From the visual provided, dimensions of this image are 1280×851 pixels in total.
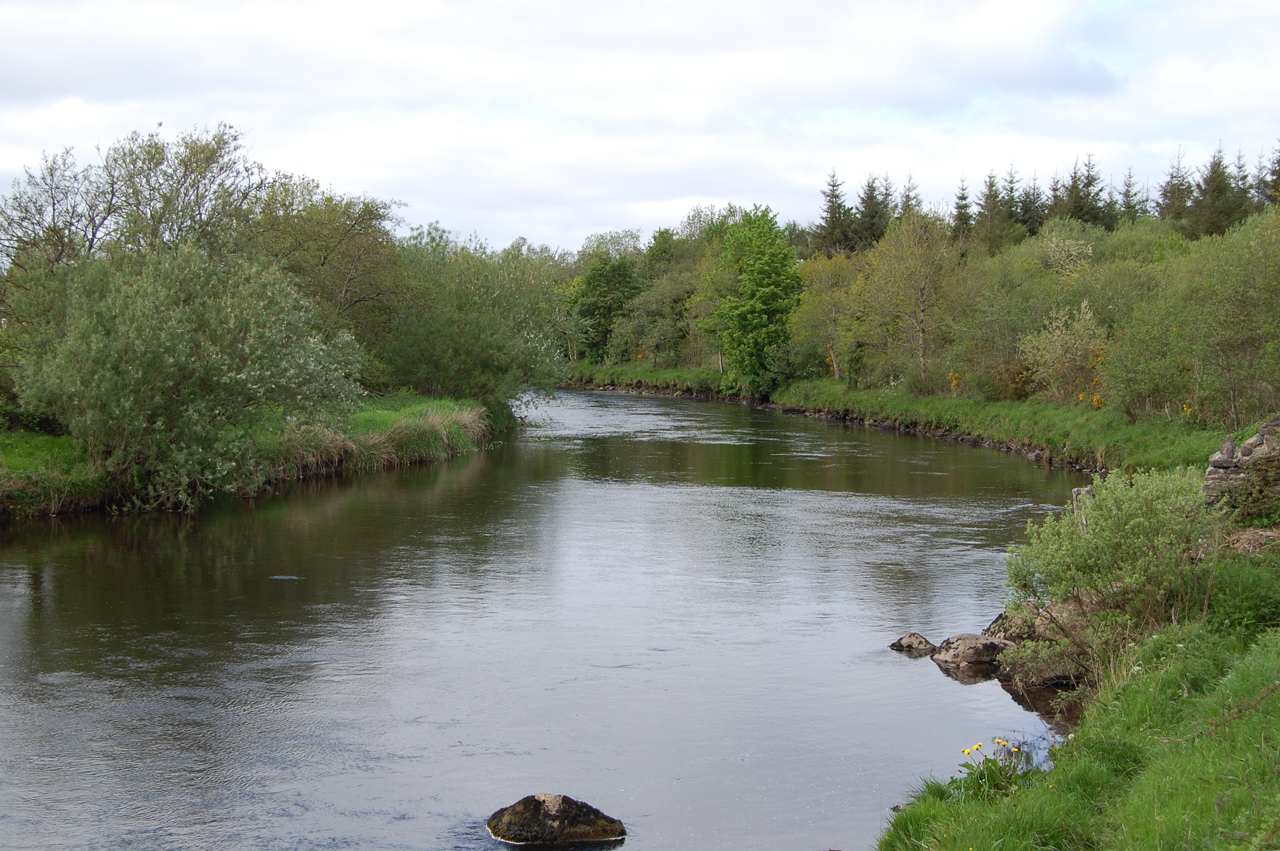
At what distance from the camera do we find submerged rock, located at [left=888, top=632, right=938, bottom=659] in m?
14.5

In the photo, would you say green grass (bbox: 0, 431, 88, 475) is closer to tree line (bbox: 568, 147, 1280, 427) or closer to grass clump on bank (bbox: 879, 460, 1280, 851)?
grass clump on bank (bbox: 879, 460, 1280, 851)

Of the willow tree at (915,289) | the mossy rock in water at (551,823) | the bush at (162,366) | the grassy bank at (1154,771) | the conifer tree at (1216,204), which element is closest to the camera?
the grassy bank at (1154,771)

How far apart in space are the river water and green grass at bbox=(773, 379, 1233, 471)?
197 inches

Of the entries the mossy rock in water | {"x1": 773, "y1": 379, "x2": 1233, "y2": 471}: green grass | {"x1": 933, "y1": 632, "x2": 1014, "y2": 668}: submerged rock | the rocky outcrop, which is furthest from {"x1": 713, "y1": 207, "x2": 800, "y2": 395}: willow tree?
the mossy rock in water

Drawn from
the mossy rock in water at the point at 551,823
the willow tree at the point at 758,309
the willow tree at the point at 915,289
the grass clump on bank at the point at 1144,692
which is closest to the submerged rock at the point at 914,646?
the grass clump on bank at the point at 1144,692

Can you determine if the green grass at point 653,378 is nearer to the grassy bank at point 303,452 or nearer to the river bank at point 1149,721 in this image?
the grassy bank at point 303,452

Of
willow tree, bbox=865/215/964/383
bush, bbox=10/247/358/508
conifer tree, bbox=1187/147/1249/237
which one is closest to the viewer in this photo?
bush, bbox=10/247/358/508

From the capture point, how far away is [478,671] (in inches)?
538

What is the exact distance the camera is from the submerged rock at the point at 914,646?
14.5m

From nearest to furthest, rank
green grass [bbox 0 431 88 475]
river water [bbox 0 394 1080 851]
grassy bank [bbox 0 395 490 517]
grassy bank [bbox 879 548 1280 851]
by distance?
grassy bank [bbox 879 548 1280 851] → river water [bbox 0 394 1080 851] → grassy bank [bbox 0 395 490 517] → green grass [bbox 0 431 88 475]

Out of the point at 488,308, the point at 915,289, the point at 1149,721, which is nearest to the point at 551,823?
the point at 1149,721

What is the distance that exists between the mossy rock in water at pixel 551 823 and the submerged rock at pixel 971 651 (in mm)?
6560

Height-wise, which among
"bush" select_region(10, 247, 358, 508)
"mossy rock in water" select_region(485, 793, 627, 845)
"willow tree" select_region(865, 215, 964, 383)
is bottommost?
"mossy rock in water" select_region(485, 793, 627, 845)

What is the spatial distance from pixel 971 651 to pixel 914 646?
824 mm
